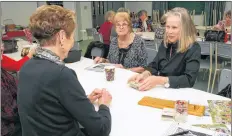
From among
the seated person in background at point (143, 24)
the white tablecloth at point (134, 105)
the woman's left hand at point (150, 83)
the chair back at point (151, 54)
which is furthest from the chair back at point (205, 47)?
the woman's left hand at point (150, 83)

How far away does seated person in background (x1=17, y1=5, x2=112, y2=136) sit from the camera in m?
1.04

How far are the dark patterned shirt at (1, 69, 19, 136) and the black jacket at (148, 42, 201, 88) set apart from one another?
40.6 inches

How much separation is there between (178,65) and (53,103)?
47.9 inches

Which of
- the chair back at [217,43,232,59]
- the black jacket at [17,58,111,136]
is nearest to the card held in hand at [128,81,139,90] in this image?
the black jacket at [17,58,111,136]

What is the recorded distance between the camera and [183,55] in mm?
1945

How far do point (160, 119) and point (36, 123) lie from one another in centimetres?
61

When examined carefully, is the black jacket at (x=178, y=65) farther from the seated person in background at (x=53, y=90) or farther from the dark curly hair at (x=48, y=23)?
the dark curly hair at (x=48, y=23)

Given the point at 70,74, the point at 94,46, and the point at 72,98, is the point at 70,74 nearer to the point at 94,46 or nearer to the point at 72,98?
the point at 72,98

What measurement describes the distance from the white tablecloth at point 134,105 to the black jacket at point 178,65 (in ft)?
0.28

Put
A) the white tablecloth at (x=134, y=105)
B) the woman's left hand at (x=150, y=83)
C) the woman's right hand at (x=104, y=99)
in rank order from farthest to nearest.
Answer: the woman's left hand at (x=150, y=83) → the woman's right hand at (x=104, y=99) → the white tablecloth at (x=134, y=105)

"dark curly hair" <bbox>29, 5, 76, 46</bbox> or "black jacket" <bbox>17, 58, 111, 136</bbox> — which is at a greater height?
"dark curly hair" <bbox>29, 5, 76, 46</bbox>

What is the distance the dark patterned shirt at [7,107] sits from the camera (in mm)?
1443

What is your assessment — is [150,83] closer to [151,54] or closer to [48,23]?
[48,23]

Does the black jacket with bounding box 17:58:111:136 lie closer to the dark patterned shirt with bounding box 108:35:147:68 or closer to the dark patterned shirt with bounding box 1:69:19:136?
the dark patterned shirt with bounding box 1:69:19:136
